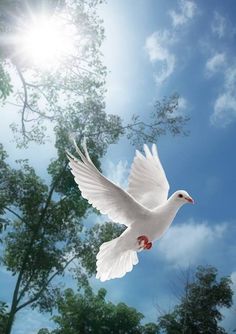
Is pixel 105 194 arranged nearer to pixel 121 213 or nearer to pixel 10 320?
pixel 121 213

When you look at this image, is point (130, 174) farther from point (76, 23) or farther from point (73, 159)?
point (76, 23)

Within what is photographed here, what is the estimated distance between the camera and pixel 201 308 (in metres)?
23.1

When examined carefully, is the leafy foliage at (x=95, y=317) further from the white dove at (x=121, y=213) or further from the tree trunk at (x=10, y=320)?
the white dove at (x=121, y=213)

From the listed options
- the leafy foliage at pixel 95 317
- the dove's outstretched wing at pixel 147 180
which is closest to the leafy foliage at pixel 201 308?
the leafy foliage at pixel 95 317

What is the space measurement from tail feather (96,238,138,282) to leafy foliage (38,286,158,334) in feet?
72.3

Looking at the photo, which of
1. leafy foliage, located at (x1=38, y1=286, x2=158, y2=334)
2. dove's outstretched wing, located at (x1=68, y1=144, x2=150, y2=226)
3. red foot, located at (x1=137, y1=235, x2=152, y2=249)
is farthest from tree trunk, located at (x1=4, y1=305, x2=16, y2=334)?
red foot, located at (x1=137, y1=235, x2=152, y2=249)

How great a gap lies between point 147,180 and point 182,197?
109cm

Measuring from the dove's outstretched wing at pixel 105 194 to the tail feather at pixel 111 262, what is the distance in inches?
15.0

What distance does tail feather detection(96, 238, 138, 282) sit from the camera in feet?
14.1

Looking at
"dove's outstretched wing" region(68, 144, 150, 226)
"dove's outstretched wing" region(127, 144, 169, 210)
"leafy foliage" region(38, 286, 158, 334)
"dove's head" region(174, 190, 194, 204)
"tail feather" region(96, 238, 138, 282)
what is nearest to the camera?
"dove's outstretched wing" region(68, 144, 150, 226)

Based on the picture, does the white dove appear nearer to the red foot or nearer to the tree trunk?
the red foot

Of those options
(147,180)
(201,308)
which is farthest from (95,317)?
(147,180)

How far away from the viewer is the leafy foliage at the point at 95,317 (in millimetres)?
25922

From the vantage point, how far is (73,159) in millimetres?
3695
